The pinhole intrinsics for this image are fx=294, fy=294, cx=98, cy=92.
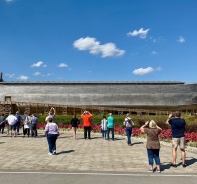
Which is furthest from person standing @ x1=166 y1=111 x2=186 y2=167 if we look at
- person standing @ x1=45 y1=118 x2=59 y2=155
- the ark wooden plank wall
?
the ark wooden plank wall

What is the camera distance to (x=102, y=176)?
7617mm

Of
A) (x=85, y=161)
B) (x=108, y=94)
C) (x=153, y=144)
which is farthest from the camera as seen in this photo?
(x=108, y=94)

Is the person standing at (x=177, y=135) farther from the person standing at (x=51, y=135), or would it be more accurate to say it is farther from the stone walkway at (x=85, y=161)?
the person standing at (x=51, y=135)

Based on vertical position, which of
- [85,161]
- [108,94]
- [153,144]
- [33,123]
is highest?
[108,94]

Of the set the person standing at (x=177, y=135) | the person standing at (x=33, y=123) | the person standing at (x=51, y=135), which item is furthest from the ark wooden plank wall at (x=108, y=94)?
the person standing at (x=177, y=135)

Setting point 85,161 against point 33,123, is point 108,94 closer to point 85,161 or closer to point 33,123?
point 33,123

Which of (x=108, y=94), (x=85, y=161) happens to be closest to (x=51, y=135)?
(x=85, y=161)

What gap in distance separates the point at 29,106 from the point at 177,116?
51.4 metres

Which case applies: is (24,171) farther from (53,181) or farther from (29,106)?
(29,106)

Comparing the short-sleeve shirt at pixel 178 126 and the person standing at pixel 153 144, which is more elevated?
the short-sleeve shirt at pixel 178 126

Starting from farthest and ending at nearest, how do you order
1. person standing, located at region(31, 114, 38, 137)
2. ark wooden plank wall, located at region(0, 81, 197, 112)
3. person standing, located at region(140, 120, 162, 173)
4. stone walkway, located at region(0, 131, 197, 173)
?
ark wooden plank wall, located at region(0, 81, 197, 112), person standing, located at region(31, 114, 38, 137), stone walkway, located at region(0, 131, 197, 173), person standing, located at region(140, 120, 162, 173)

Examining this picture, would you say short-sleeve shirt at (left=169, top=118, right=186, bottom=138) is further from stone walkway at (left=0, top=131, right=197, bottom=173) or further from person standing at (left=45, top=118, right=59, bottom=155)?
person standing at (left=45, top=118, right=59, bottom=155)

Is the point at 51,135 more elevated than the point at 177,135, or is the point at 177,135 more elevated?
the point at 177,135

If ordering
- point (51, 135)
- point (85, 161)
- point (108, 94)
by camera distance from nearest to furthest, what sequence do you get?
point (85, 161), point (51, 135), point (108, 94)
